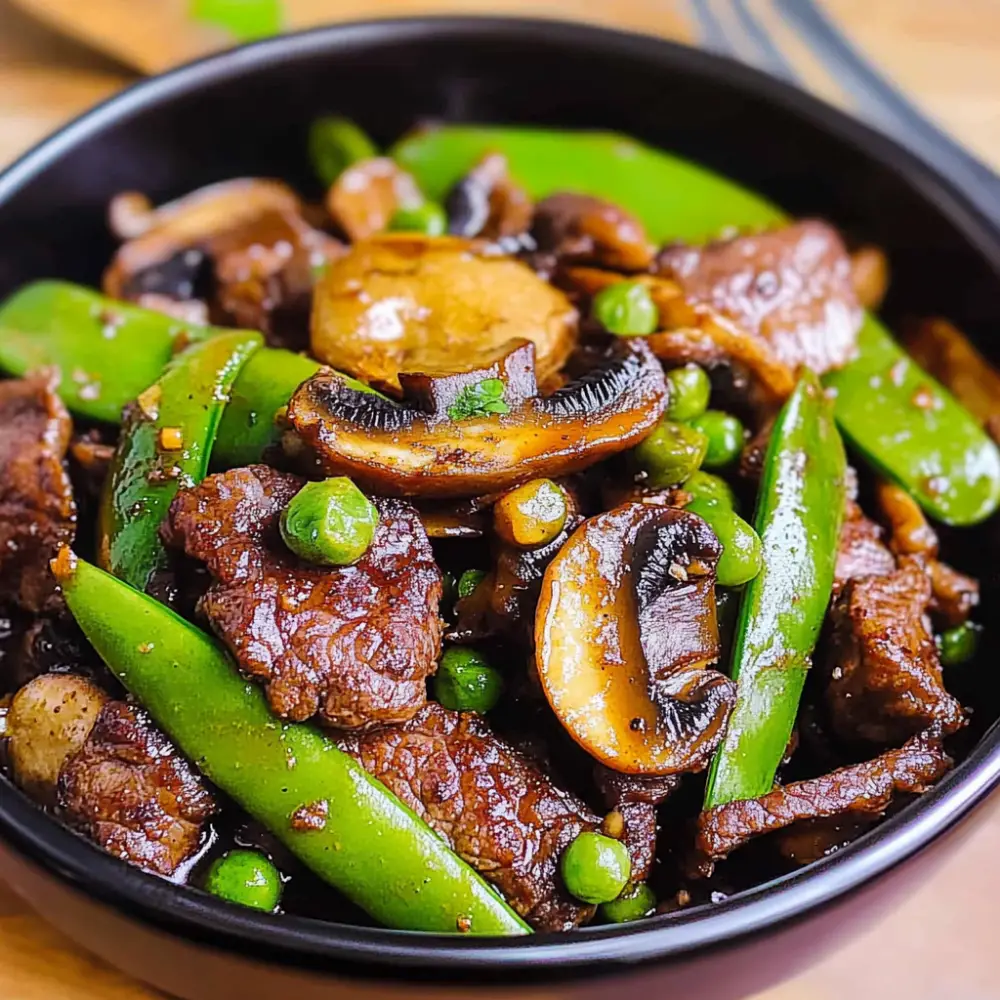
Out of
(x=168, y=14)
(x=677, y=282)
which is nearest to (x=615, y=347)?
(x=677, y=282)

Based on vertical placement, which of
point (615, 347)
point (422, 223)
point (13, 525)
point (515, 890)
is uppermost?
point (615, 347)

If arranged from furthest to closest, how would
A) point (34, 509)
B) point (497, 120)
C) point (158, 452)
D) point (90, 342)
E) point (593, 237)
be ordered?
point (497, 120) → point (593, 237) → point (90, 342) → point (34, 509) → point (158, 452)

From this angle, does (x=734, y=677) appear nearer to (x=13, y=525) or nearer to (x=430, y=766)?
(x=430, y=766)

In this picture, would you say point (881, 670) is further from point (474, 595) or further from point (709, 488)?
point (474, 595)

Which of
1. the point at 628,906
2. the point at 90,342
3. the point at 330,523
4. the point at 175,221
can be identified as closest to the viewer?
the point at 330,523

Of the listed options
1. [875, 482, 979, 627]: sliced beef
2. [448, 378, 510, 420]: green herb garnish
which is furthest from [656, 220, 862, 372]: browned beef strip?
[448, 378, 510, 420]: green herb garnish

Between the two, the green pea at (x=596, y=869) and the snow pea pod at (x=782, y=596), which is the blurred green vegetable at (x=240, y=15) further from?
the green pea at (x=596, y=869)

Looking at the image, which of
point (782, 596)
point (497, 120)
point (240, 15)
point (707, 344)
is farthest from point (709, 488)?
point (240, 15)
